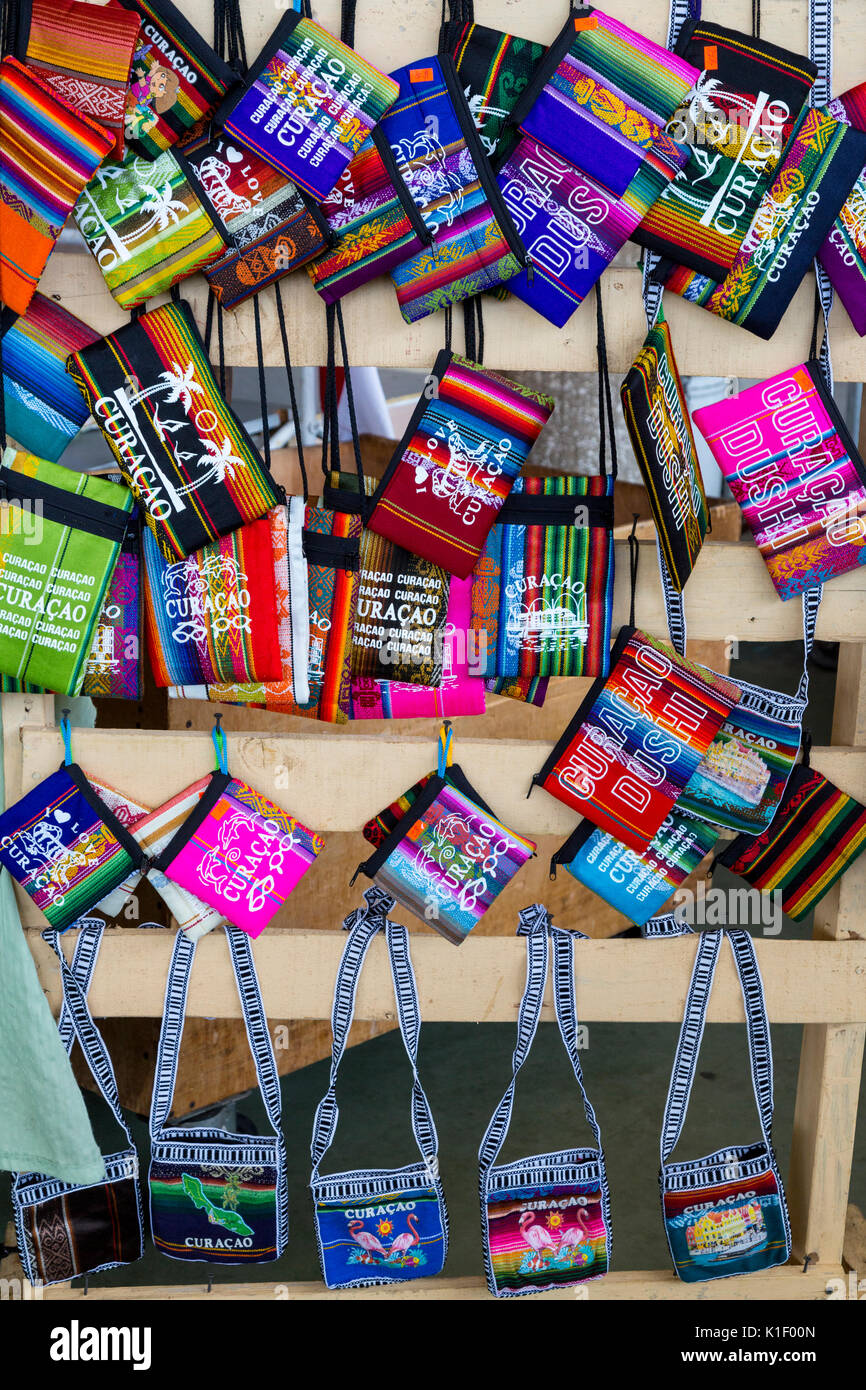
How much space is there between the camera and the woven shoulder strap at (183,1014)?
193 centimetres

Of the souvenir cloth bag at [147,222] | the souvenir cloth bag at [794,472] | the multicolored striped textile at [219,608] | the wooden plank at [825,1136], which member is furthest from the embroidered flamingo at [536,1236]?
the souvenir cloth bag at [147,222]

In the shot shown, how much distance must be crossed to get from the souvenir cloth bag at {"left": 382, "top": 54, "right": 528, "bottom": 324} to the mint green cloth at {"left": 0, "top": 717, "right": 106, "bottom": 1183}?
961 mm

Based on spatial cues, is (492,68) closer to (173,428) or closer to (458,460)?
(458,460)

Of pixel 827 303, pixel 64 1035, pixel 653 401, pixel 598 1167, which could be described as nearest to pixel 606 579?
pixel 653 401

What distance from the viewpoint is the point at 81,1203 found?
1980mm

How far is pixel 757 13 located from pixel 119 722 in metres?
1.79

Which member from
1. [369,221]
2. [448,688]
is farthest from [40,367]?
[448,688]

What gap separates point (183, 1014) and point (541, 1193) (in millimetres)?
616

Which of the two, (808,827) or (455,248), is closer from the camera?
(455,248)

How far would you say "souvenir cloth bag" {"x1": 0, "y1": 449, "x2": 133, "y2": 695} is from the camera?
1767 millimetres

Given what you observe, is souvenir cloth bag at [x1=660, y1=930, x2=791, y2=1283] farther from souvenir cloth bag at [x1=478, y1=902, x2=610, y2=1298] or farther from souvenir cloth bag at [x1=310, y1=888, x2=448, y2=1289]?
souvenir cloth bag at [x1=310, y1=888, x2=448, y2=1289]

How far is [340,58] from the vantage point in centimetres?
165

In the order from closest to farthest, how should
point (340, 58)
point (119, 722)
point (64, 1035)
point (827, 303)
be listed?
1. point (340, 58)
2. point (827, 303)
3. point (64, 1035)
4. point (119, 722)
